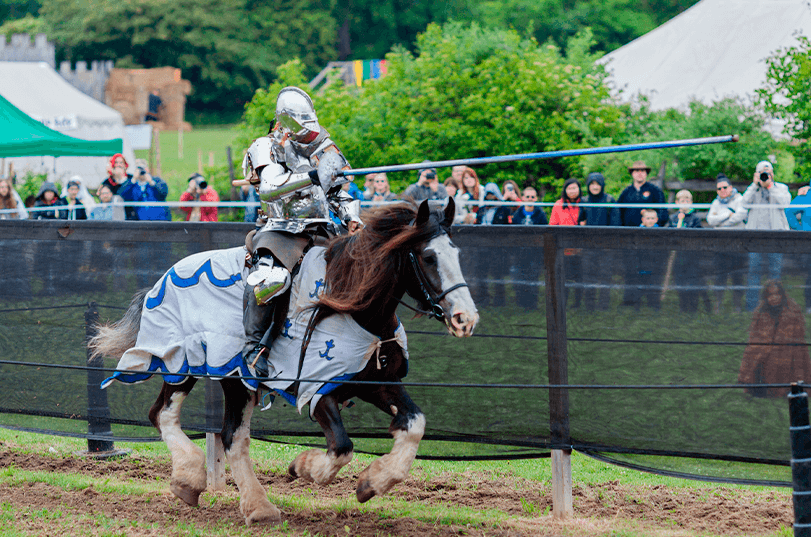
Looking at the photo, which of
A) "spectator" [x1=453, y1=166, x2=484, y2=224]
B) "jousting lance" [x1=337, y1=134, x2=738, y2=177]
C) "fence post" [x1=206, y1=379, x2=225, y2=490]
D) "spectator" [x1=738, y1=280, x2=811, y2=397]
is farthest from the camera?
"spectator" [x1=453, y1=166, x2=484, y2=224]

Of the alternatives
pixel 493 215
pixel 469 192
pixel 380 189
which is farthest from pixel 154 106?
pixel 493 215

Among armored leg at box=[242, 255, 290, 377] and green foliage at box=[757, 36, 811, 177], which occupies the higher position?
green foliage at box=[757, 36, 811, 177]

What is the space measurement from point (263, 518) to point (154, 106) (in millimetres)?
45913

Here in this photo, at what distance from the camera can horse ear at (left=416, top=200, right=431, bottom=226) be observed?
512 cm

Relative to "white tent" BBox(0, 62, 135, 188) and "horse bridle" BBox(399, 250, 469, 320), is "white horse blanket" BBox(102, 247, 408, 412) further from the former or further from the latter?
"white tent" BBox(0, 62, 135, 188)

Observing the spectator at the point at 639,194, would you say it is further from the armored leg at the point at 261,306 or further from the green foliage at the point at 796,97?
the armored leg at the point at 261,306

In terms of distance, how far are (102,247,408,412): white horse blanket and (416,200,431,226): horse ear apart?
0.71m

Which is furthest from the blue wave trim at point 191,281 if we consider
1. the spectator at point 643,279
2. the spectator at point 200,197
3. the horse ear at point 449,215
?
the spectator at point 200,197

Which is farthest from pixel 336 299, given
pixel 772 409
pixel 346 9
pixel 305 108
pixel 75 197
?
pixel 346 9

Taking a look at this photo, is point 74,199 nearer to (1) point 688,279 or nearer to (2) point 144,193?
(2) point 144,193

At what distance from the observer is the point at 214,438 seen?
6.87 m

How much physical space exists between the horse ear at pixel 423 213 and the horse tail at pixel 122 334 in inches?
91.9

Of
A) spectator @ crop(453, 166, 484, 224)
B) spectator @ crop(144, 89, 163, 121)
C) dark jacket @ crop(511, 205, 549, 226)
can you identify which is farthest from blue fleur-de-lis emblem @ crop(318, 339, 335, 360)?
spectator @ crop(144, 89, 163, 121)

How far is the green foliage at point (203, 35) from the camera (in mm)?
49562
